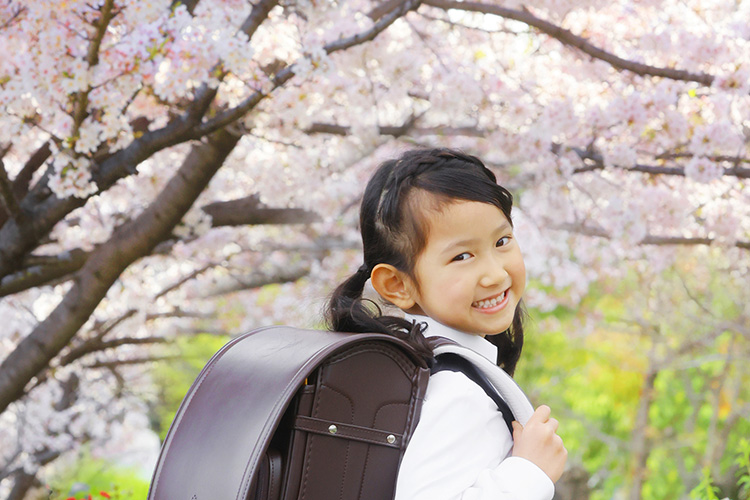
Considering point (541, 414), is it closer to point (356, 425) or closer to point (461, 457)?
point (461, 457)

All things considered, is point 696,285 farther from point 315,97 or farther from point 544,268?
point 315,97

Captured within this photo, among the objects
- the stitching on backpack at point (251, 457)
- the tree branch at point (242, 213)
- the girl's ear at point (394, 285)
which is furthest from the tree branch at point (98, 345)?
the stitching on backpack at point (251, 457)

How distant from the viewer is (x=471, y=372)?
1607 millimetres

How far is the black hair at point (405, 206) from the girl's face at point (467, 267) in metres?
0.03

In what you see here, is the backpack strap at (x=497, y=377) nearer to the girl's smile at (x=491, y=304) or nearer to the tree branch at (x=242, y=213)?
the girl's smile at (x=491, y=304)

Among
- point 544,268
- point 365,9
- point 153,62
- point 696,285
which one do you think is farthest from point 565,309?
point 153,62

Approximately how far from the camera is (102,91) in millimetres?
2920

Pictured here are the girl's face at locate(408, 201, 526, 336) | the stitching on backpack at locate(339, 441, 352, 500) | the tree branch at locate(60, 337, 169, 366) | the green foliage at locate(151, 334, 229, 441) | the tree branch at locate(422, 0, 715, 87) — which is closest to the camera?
the stitching on backpack at locate(339, 441, 352, 500)

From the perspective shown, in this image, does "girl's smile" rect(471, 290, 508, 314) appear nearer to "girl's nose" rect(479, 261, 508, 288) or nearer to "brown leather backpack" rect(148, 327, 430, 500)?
"girl's nose" rect(479, 261, 508, 288)

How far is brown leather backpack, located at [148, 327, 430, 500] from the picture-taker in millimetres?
1341

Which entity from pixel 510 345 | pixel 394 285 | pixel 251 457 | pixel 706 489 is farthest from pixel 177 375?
pixel 251 457

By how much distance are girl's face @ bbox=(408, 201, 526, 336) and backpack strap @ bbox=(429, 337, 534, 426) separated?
0.12 meters

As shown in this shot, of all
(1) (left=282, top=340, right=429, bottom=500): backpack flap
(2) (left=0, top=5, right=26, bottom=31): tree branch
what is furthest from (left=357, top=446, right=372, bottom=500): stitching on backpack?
(2) (left=0, top=5, right=26, bottom=31): tree branch

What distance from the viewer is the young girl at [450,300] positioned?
143 cm
